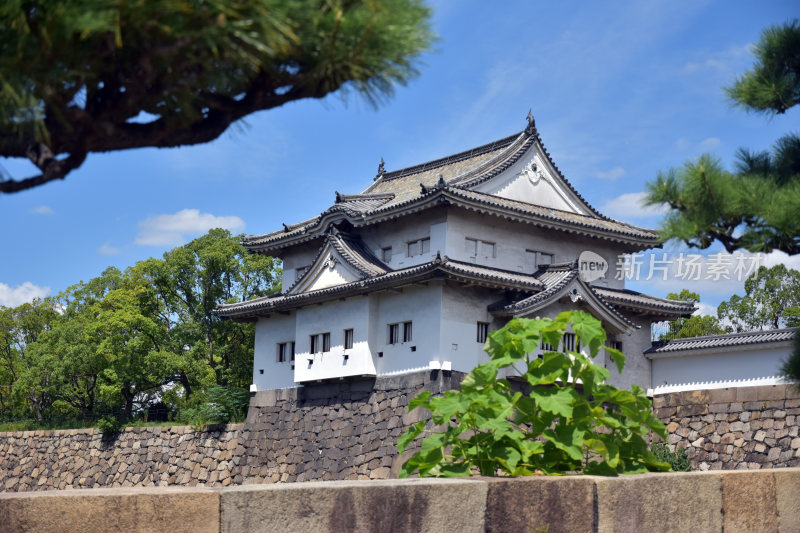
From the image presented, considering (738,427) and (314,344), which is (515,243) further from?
(738,427)

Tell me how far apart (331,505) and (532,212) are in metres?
20.1

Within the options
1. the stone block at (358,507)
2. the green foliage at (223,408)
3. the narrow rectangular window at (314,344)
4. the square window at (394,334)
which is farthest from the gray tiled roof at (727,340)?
the stone block at (358,507)

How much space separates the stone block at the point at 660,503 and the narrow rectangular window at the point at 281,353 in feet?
70.7

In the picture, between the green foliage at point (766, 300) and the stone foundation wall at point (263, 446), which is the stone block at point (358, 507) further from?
the green foliage at point (766, 300)

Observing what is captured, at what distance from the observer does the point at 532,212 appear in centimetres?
2491

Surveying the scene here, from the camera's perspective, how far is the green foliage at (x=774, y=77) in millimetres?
10172

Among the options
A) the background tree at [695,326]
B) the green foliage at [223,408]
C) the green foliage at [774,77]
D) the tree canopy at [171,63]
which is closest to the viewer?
the tree canopy at [171,63]

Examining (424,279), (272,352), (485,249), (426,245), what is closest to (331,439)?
(272,352)

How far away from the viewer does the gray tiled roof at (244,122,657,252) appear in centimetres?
2459

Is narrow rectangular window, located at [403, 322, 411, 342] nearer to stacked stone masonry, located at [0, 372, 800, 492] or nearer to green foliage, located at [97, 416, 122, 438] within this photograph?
stacked stone masonry, located at [0, 372, 800, 492]

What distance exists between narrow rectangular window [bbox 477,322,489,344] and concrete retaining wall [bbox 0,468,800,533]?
16.1 m

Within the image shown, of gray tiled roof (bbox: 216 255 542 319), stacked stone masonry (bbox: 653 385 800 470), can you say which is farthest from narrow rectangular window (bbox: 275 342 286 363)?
stacked stone masonry (bbox: 653 385 800 470)

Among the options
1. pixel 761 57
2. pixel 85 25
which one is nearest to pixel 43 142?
pixel 85 25

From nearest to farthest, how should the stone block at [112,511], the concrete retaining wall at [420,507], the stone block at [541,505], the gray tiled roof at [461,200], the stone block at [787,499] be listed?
the stone block at [112,511], the concrete retaining wall at [420,507], the stone block at [541,505], the stone block at [787,499], the gray tiled roof at [461,200]
